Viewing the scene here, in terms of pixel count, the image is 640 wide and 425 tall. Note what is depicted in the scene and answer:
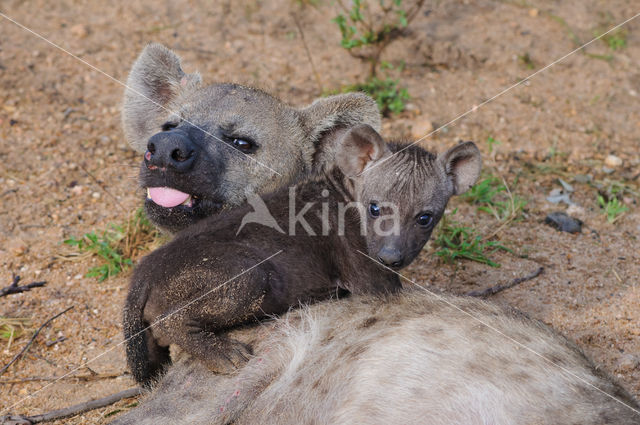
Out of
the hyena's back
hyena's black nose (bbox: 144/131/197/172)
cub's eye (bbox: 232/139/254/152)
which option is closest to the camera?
the hyena's back

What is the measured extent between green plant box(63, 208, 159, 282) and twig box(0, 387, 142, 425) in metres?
0.92

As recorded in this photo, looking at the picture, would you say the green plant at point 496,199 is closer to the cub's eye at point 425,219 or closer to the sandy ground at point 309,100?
the sandy ground at point 309,100

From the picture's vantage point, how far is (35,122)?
4816 mm

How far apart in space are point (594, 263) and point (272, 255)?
2.05 metres

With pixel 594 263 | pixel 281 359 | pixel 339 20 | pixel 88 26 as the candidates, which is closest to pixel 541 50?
pixel 339 20

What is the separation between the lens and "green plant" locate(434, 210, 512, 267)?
12.5ft

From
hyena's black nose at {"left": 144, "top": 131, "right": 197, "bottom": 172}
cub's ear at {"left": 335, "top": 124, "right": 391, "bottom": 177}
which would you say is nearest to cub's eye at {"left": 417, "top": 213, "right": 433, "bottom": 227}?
cub's ear at {"left": 335, "top": 124, "right": 391, "bottom": 177}

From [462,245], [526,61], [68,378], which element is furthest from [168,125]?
[526,61]

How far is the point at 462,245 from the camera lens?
12.6 feet

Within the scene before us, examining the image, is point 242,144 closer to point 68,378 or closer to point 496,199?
point 68,378

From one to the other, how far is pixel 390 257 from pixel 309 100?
2660 mm

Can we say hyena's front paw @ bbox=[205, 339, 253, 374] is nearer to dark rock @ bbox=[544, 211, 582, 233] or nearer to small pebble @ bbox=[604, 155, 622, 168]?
dark rock @ bbox=[544, 211, 582, 233]

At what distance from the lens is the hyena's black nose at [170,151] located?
2.81 meters

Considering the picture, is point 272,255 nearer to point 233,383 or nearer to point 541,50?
point 233,383
